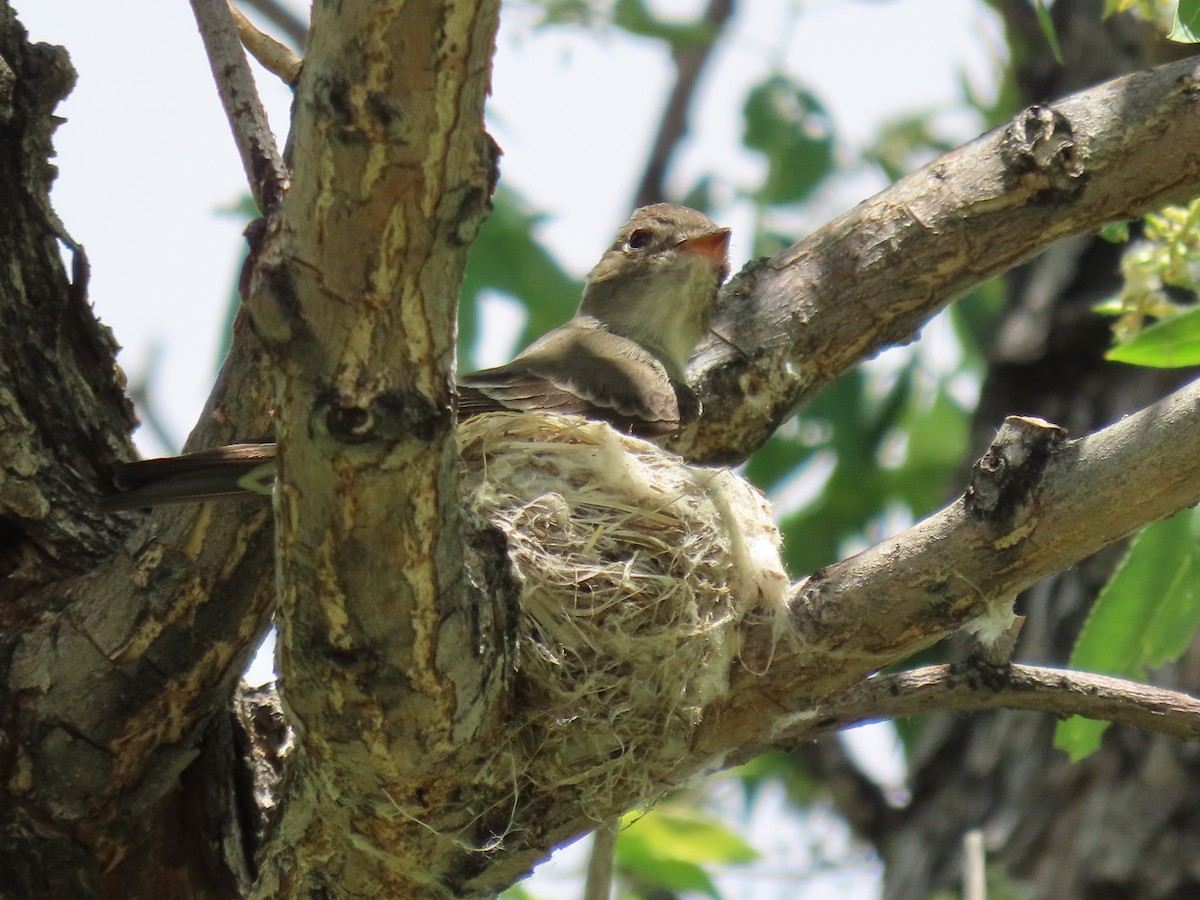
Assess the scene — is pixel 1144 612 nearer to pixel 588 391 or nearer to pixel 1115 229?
pixel 1115 229

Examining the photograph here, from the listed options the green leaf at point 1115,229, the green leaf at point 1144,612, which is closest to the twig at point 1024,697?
the green leaf at point 1144,612

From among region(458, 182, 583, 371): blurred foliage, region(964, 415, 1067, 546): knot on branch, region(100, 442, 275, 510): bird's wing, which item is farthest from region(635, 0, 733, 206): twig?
region(964, 415, 1067, 546): knot on branch

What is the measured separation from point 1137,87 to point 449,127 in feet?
7.55

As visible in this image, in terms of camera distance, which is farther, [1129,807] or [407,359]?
[1129,807]

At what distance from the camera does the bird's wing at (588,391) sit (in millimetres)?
4305

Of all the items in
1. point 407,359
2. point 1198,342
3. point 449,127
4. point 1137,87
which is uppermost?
point 1137,87

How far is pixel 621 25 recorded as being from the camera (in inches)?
243

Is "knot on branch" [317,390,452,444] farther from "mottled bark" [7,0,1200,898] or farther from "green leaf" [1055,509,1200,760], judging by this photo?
"green leaf" [1055,509,1200,760]

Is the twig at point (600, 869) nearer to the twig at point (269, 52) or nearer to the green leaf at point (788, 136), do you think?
the twig at point (269, 52)

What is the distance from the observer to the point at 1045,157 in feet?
11.9

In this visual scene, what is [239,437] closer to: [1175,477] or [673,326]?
[1175,477]

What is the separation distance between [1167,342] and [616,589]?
1.26m

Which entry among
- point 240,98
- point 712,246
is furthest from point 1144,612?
point 712,246

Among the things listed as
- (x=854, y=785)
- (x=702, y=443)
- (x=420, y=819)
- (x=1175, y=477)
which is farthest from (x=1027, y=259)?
(x=854, y=785)
